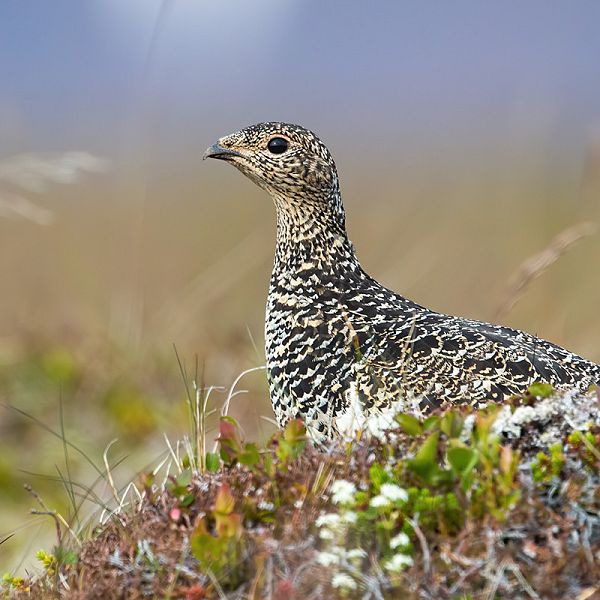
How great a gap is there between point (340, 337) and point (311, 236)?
37.3 inches

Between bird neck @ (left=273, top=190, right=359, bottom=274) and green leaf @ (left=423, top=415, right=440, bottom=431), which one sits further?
bird neck @ (left=273, top=190, right=359, bottom=274)

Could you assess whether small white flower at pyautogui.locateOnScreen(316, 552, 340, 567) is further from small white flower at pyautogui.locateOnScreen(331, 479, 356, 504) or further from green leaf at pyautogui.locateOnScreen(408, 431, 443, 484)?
green leaf at pyautogui.locateOnScreen(408, 431, 443, 484)

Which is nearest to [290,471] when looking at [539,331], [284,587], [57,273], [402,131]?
[284,587]

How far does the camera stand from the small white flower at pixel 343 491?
258 cm

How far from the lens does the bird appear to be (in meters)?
4.14

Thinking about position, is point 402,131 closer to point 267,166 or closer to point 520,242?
point 520,242

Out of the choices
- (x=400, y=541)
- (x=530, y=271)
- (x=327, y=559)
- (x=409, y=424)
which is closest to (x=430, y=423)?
(x=409, y=424)

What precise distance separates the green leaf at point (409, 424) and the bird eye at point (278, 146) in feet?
9.42

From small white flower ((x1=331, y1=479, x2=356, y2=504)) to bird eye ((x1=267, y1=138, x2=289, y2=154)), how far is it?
3.08m

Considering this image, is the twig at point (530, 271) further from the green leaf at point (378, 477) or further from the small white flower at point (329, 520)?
the small white flower at point (329, 520)

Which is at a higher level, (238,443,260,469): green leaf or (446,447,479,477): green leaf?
(446,447,479,477): green leaf

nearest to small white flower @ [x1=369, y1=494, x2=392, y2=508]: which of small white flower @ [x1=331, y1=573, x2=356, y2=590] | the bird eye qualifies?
small white flower @ [x1=331, y1=573, x2=356, y2=590]

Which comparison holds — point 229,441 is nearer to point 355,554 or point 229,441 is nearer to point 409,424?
point 409,424

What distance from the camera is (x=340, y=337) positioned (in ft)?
15.1
